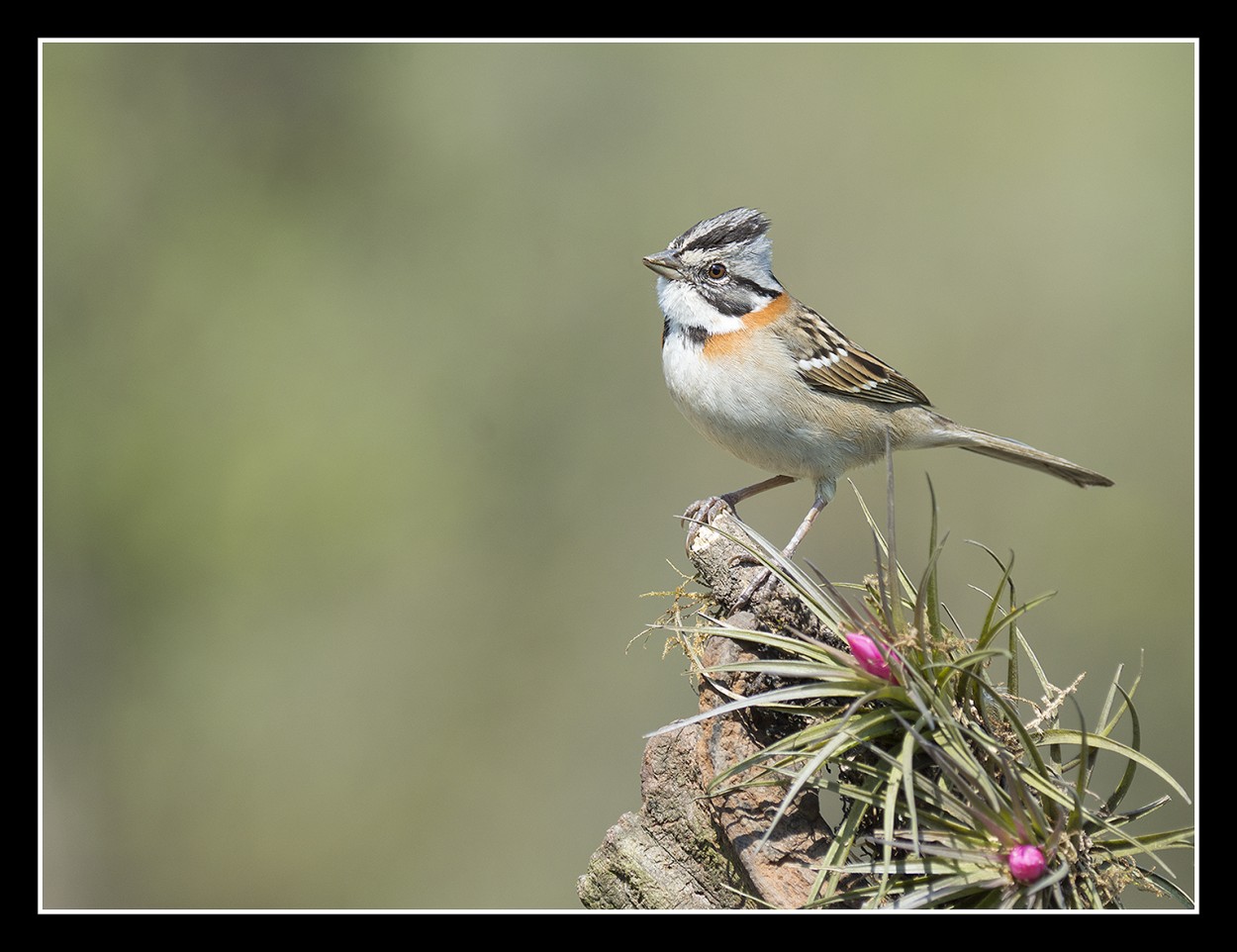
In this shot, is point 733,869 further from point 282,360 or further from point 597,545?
point 282,360

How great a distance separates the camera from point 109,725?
371 inches

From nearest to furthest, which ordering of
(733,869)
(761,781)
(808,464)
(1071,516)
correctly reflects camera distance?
1. (761,781)
2. (733,869)
3. (808,464)
4. (1071,516)

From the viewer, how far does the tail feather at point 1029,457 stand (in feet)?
17.7

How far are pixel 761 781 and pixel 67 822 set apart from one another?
28.0ft

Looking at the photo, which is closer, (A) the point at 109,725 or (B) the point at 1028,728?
(B) the point at 1028,728

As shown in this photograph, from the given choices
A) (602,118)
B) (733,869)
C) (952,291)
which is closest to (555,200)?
(602,118)

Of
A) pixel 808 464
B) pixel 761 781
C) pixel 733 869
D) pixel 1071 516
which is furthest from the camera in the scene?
pixel 1071 516

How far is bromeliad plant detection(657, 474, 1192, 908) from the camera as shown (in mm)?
2604

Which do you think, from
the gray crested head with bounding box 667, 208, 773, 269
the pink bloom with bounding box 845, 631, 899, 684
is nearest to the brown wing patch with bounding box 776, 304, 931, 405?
the gray crested head with bounding box 667, 208, 773, 269

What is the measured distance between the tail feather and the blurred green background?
2.51m

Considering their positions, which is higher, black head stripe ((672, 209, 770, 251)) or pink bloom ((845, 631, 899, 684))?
black head stripe ((672, 209, 770, 251))

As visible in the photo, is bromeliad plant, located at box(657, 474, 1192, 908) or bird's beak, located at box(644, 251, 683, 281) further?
bird's beak, located at box(644, 251, 683, 281)

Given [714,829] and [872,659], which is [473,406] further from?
[872,659]

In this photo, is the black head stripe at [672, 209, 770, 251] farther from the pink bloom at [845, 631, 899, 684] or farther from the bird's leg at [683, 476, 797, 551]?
the pink bloom at [845, 631, 899, 684]
